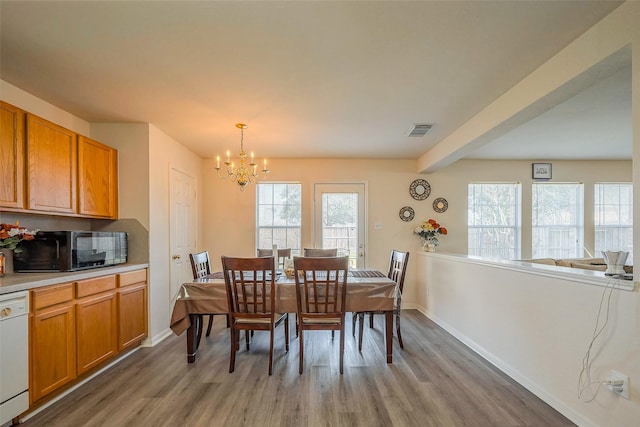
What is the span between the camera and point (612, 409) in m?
1.71

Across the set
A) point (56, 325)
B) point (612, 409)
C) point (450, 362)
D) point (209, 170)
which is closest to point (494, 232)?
point (450, 362)

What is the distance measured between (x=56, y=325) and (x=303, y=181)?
3.54 meters

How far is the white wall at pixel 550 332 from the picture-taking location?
5.46 ft

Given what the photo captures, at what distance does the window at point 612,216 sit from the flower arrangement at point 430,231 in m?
2.72

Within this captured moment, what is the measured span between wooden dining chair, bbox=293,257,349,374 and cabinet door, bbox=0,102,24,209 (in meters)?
2.13

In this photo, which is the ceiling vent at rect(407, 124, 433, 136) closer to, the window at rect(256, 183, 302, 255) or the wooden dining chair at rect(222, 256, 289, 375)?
the window at rect(256, 183, 302, 255)

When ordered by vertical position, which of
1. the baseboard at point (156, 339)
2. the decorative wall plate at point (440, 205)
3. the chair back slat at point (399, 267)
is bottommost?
the baseboard at point (156, 339)

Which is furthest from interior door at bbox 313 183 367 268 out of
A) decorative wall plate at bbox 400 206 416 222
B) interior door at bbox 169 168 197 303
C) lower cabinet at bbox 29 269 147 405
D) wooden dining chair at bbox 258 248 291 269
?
lower cabinet at bbox 29 269 147 405

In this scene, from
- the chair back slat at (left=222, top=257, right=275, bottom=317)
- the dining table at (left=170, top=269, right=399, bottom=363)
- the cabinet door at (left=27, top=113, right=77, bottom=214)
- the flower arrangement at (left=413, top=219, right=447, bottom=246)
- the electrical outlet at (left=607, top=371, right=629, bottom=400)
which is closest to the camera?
the electrical outlet at (left=607, top=371, right=629, bottom=400)

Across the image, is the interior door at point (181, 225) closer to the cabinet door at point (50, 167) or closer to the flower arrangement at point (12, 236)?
the cabinet door at point (50, 167)

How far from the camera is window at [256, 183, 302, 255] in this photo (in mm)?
5051

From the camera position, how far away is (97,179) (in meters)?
3.05

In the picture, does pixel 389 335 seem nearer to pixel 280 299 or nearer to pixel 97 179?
pixel 280 299

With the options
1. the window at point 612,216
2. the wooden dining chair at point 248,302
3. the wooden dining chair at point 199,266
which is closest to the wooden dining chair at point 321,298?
the wooden dining chair at point 248,302
